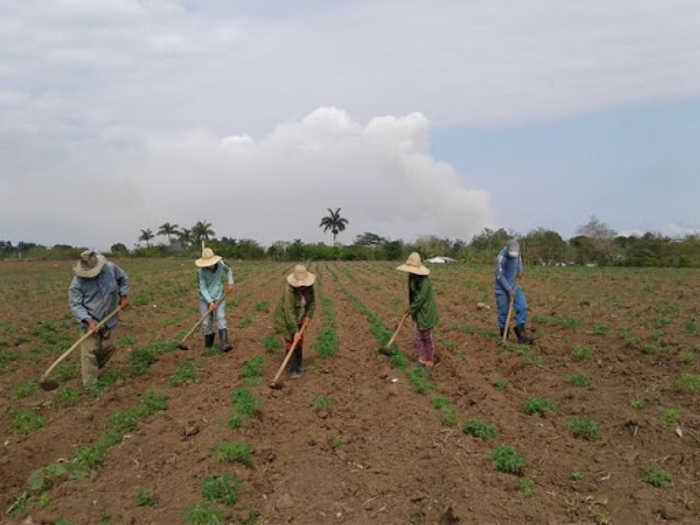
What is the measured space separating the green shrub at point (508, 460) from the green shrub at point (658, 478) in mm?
1132

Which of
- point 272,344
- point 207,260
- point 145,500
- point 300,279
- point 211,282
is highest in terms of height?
point 207,260

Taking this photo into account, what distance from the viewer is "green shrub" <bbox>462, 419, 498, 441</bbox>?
5934 mm

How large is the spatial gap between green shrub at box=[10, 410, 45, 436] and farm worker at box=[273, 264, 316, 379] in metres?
3.39

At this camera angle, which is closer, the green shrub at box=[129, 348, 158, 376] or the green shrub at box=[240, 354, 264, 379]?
the green shrub at box=[240, 354, 264, 379]

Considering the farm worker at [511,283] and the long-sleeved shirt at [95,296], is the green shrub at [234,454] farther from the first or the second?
the farm worker at [511,283]

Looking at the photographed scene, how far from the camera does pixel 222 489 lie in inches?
188

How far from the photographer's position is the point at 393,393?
741 cm

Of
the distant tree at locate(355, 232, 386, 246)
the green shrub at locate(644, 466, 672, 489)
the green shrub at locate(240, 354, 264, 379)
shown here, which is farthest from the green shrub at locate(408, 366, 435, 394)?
the distant tree at locate(355, 232, 386, 246)

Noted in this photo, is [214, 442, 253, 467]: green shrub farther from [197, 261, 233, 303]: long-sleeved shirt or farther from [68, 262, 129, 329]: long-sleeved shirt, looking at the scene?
[197, 261, 233, 303]: long-sleeved shirt

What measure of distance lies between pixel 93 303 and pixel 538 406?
22.1 ft

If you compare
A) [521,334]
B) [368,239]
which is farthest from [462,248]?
[521,334]

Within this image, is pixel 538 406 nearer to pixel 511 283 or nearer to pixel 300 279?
pixel 511 283

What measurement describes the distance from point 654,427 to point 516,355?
350 centimetres

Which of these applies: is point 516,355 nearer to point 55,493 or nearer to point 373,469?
point 373,469
